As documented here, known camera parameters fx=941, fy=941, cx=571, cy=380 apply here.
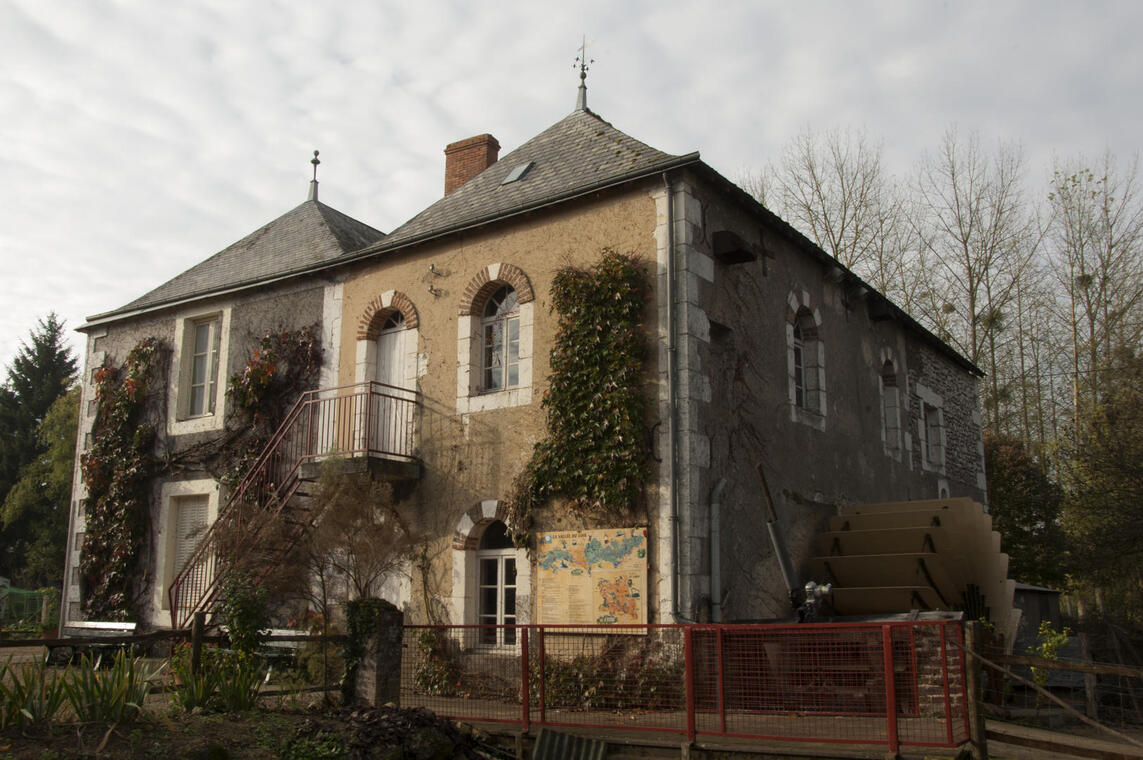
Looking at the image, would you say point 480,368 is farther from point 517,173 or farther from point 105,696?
point 105,696

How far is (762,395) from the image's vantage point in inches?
451

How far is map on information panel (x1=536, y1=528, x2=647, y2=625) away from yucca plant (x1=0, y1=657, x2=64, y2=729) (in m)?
5.02

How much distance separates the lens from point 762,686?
24.2 feet

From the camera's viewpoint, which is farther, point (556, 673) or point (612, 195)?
point (612, 195)

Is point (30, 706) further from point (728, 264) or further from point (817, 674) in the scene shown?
point (728, 264)

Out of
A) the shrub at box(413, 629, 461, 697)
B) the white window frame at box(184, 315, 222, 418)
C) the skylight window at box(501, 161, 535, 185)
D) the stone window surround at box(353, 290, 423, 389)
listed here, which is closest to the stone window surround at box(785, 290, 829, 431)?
the skylight window at box(501, 161, 535, 185)

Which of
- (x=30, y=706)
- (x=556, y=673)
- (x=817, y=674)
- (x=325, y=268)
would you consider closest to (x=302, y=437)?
(x=325, y=268)

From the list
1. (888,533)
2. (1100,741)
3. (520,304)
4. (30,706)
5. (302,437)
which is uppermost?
(520,304)

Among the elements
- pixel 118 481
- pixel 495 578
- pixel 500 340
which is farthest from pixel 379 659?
pixel 118 481

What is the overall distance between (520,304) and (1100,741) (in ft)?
24.4

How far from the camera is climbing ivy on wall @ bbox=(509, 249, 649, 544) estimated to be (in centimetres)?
1000

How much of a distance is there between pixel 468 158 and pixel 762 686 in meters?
10.5

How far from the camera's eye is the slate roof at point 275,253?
48.4ft

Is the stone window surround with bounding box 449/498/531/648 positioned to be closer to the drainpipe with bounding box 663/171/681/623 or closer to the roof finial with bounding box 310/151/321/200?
the drainpipe with bounding box 663/171/681/623
